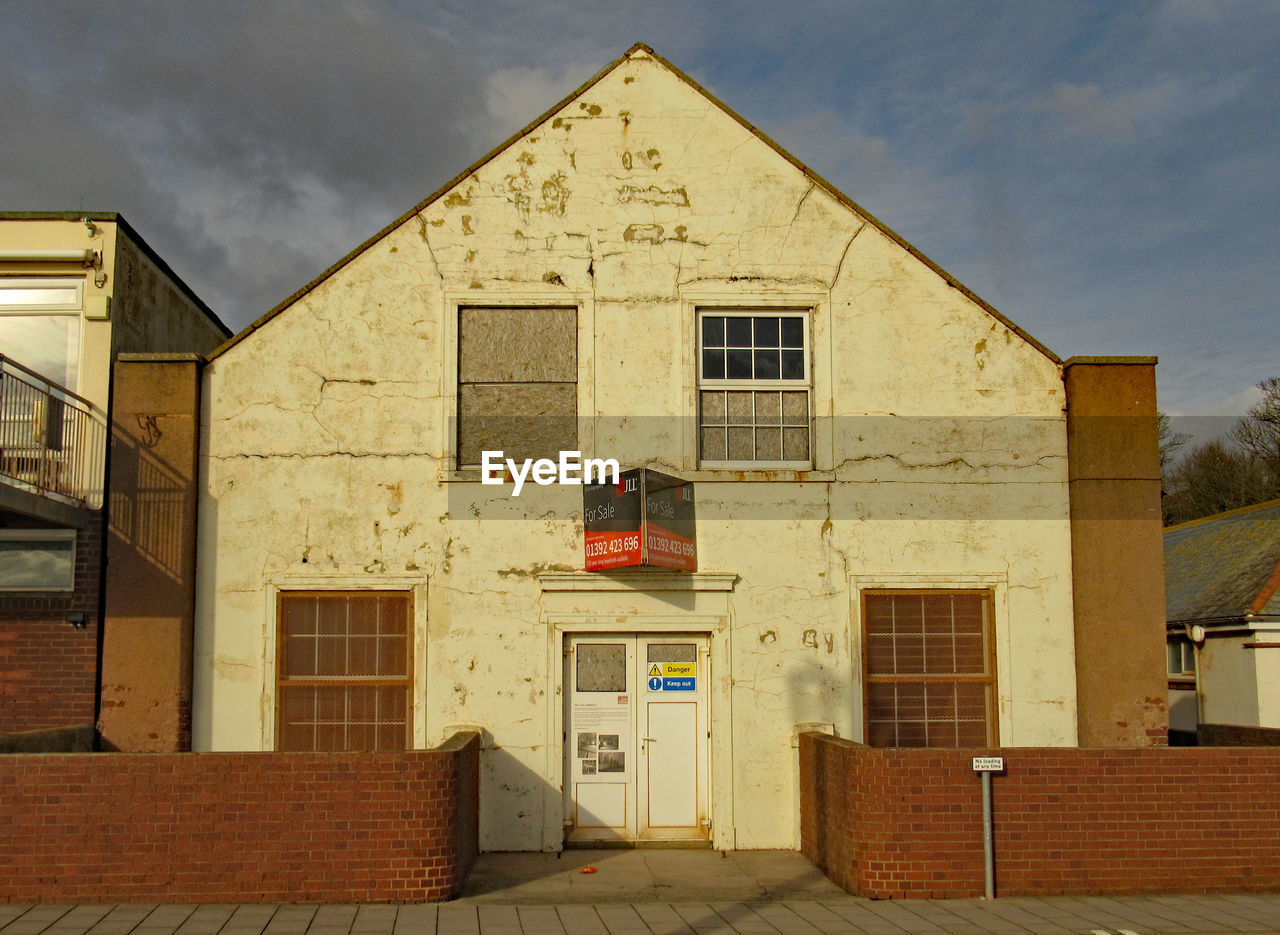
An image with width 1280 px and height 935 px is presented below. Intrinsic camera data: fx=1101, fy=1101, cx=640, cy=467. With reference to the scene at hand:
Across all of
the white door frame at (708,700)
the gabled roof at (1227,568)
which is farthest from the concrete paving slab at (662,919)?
the gabled roof at (1227,568)

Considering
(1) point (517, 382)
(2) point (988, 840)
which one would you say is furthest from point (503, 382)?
(2) point (988, 840)

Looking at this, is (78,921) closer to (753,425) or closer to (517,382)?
(517,382)

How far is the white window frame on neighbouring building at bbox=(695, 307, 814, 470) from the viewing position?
1245cm

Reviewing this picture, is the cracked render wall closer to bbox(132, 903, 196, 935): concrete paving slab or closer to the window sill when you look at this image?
the window sill

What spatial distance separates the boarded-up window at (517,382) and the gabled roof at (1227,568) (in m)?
10.7

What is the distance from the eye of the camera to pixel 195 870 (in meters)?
9.08

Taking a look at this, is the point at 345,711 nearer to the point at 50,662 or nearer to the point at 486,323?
the point at 50,662

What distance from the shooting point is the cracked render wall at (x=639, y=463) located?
38.6ft

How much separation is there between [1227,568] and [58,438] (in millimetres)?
19749

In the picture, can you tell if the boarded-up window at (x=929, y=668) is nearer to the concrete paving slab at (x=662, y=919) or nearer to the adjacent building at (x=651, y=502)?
the adjacent building at (x=651, y=502)

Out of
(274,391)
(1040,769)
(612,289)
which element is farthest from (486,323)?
(1040,769)

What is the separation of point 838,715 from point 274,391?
23.3 feet

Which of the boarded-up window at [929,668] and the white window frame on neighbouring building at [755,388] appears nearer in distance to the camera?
the boarded-up window at [929,668]

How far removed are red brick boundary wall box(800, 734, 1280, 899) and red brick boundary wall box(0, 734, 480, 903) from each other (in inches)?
148
